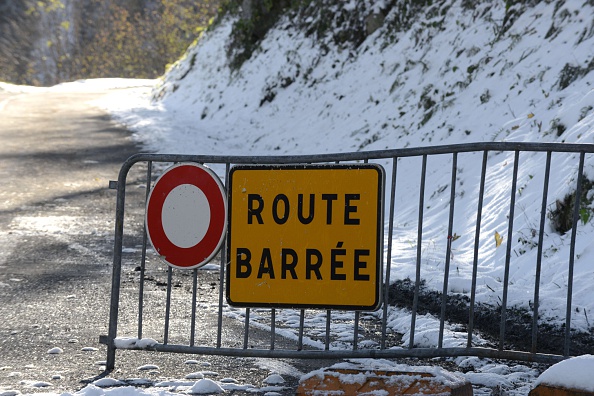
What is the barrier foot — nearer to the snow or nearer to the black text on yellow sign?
the black text on yellow sign

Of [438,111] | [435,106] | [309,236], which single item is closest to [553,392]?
[309,236]

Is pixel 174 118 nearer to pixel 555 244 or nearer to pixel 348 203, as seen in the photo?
pixel 555 244

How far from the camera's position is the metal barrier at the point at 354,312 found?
17.7 feet

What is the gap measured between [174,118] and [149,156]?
1786 centimetres

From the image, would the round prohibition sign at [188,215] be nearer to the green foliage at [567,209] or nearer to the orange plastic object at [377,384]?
the orange plastic object at [377,384]

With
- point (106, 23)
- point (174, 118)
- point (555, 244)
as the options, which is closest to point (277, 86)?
point (174, 118)

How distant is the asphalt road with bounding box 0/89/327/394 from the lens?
5.44 m

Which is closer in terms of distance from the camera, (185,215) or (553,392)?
(553,392)

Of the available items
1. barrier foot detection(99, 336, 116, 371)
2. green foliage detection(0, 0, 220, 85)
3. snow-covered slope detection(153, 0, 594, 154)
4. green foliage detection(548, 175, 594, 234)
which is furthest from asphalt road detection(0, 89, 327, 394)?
green foliage detection(0, 0, 220, 85)

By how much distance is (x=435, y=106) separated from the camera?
14.2 meters

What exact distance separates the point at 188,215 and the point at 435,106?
918cm

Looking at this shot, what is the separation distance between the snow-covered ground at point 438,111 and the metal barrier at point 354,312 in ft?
0.43

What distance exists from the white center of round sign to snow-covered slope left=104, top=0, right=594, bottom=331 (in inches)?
103

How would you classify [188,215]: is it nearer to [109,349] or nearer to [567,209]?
[109,349]
